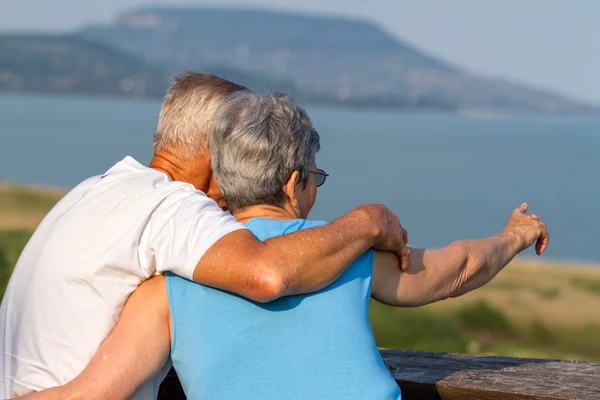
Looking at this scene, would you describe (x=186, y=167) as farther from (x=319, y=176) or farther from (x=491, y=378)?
(x=491, y=378)

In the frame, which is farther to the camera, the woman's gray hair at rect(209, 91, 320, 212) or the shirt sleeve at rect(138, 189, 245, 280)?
the woman's gray hair at rect(209, 91, 320, 212)

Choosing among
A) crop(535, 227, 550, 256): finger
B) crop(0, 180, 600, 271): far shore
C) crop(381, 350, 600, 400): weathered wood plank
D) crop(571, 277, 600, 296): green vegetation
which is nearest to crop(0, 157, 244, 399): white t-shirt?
crop(381, 350, 600, 400): weathered wood plank

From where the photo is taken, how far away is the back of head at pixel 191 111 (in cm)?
290

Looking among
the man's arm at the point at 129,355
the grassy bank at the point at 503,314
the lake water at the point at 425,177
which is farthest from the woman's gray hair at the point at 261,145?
the lake water at the point at 425,177

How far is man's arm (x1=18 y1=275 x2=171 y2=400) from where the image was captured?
2500 mm

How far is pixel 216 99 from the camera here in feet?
9.49

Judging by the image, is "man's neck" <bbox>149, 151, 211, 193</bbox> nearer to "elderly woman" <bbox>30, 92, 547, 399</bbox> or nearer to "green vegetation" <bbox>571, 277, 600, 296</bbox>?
"elderly woman" <bbox>30, 92, 547, 399</bbox>

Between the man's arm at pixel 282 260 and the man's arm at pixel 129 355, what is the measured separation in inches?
7.3

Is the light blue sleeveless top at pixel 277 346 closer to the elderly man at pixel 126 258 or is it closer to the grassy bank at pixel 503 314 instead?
the elderly man at pixel 126 258

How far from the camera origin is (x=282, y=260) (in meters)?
2.40

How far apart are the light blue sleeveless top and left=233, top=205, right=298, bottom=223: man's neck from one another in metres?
0.26

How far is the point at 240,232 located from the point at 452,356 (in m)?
1.08

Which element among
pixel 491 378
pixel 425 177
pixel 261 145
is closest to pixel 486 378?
pixel 491 378

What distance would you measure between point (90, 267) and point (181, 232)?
268mm
